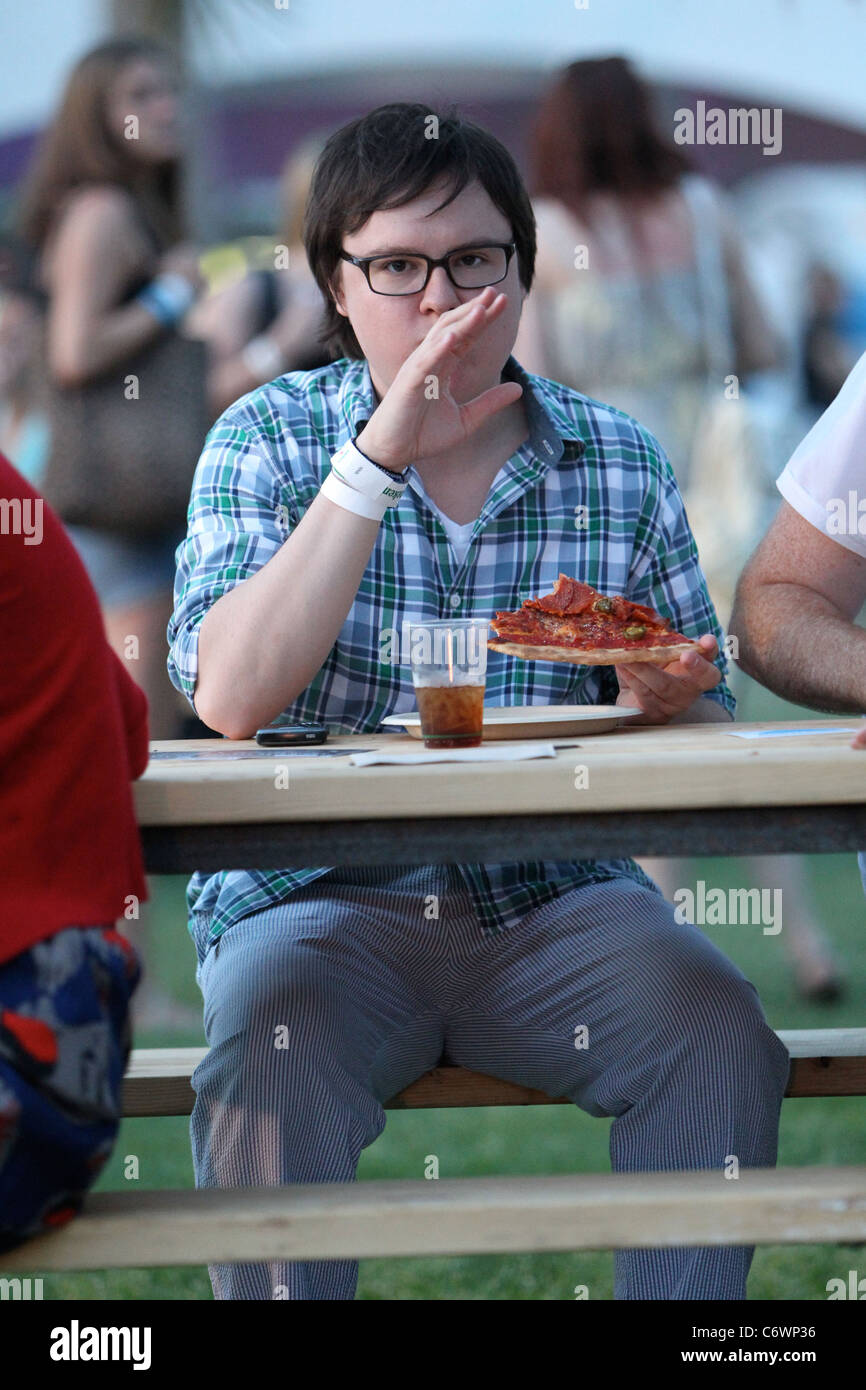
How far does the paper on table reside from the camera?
1683 mm

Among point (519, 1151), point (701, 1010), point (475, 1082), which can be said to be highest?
point (701, 1010)

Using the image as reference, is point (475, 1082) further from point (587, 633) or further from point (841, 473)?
point (841, 473)

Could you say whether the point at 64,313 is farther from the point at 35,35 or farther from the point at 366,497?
the point at 366,497

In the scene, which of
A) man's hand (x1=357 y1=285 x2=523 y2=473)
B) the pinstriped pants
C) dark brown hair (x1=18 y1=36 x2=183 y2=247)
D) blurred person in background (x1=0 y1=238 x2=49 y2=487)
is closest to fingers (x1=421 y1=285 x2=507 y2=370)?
man's hand (x1=357 y1=285 x2=523 y2=473)

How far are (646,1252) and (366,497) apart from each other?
33.9 inches

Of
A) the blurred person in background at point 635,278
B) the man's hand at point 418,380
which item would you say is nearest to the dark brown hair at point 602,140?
the blurred person in background at point 635,278

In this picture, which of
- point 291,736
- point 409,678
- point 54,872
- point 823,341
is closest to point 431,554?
point 409,678

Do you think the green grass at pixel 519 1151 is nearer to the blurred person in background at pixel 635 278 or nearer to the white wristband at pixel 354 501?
the blurred person in background at pixel 635 278

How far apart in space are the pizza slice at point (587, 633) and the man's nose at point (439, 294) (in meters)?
0.37

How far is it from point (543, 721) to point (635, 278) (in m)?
2.50

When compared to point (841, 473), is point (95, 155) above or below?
above

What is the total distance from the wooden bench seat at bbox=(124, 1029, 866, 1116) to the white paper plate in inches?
18.3

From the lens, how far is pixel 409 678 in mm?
2033

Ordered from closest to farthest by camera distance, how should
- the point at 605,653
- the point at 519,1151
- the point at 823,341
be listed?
1. the point at 605,653
2. the point at 519,1151
3. the point at 823,341
